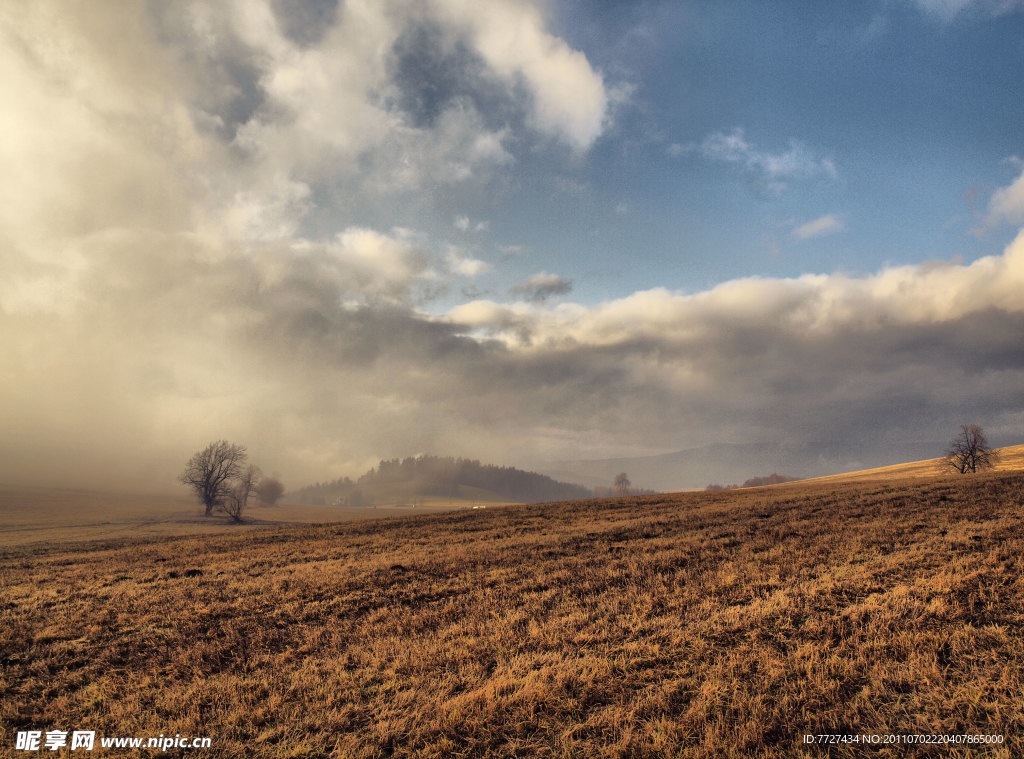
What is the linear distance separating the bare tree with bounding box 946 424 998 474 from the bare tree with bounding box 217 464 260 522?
133260mm

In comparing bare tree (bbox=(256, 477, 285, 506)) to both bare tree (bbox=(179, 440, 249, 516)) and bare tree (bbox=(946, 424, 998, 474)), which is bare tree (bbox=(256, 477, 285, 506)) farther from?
bare tree (bbox=(946, 424, 998, 474))

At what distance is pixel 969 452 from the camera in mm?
80000

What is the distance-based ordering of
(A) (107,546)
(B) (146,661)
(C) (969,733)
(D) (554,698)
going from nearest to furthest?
1. (C) (969,733)
2. (D) (554,698)
3. (B) (146,661)
4. (A) (107,546)

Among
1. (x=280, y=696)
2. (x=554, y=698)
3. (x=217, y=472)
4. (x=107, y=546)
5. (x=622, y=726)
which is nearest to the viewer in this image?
(x=622, y=726)

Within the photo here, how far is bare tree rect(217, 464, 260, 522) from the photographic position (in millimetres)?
89750

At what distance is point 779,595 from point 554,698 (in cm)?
728

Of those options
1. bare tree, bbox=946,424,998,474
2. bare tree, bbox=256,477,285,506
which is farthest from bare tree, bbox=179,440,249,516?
bare tree, bbox=946,424,998,474

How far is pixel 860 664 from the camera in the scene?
771 centimetres

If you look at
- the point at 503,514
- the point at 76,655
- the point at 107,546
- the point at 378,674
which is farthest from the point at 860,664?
the point at 107,546

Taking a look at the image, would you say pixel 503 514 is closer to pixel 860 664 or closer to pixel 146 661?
pixel 146 661

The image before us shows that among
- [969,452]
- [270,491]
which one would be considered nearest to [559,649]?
[969,452]

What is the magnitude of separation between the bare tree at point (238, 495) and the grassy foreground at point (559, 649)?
79.7m

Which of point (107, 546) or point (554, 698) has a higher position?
point (554, 698)

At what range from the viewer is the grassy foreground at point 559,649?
21.5 ft
